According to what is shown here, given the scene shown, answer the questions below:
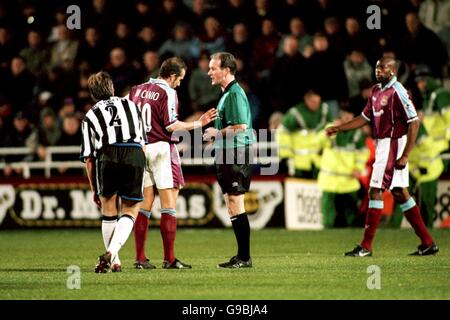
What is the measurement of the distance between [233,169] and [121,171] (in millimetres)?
1206

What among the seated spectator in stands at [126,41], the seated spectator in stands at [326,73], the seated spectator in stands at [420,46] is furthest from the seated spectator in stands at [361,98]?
the seated spectator in stands at [126,41]

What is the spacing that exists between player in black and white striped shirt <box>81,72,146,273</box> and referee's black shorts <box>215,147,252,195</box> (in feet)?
2.82

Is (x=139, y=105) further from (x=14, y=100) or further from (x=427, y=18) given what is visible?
(x=14, y=100)

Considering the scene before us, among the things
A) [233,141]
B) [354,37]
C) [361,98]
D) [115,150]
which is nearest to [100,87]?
[115,150]

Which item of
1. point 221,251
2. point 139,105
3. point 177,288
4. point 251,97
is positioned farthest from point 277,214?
point 177,288

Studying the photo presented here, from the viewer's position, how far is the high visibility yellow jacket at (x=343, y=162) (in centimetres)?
1850

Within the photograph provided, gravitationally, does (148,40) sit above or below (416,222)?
Answer: above

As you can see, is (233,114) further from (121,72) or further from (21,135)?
(21,135)

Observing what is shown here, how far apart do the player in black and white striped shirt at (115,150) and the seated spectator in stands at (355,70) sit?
28.6ft

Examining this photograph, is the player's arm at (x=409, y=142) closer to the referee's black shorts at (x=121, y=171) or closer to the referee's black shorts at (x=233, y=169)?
the referee's black shorts at (x=233, y=169)

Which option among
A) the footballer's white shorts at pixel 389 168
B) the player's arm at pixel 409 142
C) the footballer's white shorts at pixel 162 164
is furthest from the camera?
the footballer's white shorts at pixel 389 168

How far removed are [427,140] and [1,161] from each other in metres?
8.59

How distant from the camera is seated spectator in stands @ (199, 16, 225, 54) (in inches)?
802

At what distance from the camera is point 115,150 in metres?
11.2
